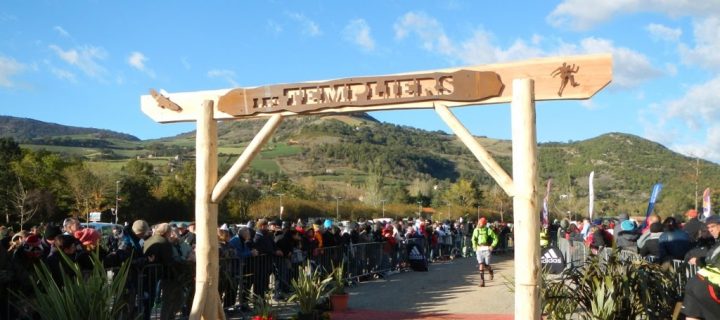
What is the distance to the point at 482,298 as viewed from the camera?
13930 millimetres

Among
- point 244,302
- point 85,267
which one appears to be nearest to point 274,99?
point 85,267

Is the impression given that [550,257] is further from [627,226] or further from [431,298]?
[431,298]

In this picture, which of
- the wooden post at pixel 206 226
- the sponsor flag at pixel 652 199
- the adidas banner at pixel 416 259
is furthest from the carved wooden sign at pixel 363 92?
the adidas banner at pixel 416 259

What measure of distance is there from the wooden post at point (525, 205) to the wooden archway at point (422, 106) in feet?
0.03

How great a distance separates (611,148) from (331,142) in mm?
61596

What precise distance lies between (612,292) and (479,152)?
2.11 m

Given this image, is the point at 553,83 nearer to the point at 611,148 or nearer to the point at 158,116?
the point at 158,116

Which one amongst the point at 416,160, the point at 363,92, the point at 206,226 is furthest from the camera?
the point at 416,160

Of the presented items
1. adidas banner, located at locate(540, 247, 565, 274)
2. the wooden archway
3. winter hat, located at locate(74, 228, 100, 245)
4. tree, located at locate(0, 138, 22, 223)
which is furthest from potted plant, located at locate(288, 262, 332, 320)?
tree, located at locate(0, 138, 22, 223)

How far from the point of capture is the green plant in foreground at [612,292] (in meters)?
7.72

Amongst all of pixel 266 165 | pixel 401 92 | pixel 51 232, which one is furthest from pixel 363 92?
pixel 266 165

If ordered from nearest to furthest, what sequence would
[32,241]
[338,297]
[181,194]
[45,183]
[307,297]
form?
1. [32,241]
2. [307,297]
3. [338,297]
4. [45,183]
5. [181,194]

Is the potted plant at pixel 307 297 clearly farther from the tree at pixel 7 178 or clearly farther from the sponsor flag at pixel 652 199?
the tree at pixel 7 178

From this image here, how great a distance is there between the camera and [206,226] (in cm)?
884
